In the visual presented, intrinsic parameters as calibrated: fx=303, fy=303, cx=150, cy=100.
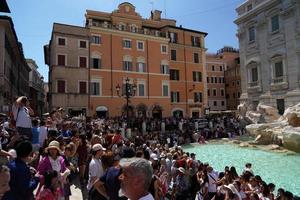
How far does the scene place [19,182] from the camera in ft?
12.6

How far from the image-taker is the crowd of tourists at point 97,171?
9.91ft

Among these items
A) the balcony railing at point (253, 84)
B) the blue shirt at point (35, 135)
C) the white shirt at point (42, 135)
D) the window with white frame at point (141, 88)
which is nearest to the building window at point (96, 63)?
the window with white frame at point (141, 88)

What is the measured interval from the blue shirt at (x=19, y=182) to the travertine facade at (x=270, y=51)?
1034 inches

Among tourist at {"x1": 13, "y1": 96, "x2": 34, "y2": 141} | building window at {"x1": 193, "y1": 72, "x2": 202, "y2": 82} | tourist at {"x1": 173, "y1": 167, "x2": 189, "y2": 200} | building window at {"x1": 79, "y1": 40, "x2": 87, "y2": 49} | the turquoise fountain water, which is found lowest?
the turquoise fountain water

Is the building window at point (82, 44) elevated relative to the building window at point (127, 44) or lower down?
lower down

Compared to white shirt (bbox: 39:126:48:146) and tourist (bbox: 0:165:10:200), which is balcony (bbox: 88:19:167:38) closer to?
white shirt (bbox: 39:126:48:146)

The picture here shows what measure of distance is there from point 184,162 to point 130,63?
30586 millimetres

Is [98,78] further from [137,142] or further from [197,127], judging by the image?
[137,142]

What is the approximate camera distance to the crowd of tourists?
3.02 m

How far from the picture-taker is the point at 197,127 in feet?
101

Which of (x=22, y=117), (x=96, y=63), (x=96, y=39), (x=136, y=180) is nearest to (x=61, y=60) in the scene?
(x=96, y=63)

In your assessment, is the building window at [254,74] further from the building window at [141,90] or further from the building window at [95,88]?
the building window at [95,88]

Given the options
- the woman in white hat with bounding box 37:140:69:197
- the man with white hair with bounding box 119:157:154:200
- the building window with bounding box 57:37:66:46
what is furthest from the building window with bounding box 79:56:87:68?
the man with white hair with bounding box 119:157:154:200

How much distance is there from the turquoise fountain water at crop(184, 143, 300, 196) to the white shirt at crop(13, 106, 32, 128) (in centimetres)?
873
